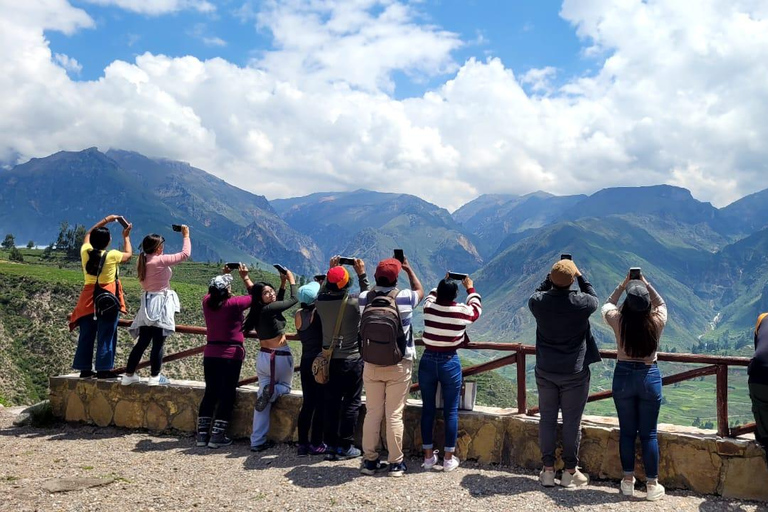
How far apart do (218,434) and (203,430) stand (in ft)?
0.65

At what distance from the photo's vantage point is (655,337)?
5.25 m

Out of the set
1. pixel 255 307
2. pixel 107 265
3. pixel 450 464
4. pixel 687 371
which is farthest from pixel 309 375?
pixel 687 371

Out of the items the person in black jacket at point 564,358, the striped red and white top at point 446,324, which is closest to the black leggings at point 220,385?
the striped red and white top at point 446,324

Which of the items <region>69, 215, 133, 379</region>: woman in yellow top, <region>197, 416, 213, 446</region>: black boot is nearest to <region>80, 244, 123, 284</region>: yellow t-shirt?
<region>69, 215, 133, 379</region>: woman in yellow top

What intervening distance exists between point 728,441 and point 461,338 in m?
2.73

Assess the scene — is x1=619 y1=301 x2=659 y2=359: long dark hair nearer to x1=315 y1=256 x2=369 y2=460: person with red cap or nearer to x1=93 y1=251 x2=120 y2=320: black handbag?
x1=315 y1=256 x2=369 y2=460: person with red cap

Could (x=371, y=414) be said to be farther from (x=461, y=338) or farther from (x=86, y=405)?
(x=86, y=405)

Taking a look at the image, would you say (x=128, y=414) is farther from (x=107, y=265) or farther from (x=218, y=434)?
(x=107, y=265)

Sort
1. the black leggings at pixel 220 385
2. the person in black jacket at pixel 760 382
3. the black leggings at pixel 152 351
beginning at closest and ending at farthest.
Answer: the person in black jacket at pixel 760 382 < the black leggings at pixel 220 385 < the black leggings at pixel 152 351

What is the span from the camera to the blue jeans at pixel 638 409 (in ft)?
17.3

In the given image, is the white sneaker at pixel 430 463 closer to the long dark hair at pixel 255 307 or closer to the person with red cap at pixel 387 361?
the person with red cap at pixel 387 361

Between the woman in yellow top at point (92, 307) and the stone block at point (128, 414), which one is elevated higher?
the woman in yellow top at point (92, 307)

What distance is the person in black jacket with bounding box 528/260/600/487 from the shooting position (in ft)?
17.7

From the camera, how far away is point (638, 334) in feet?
17.3
